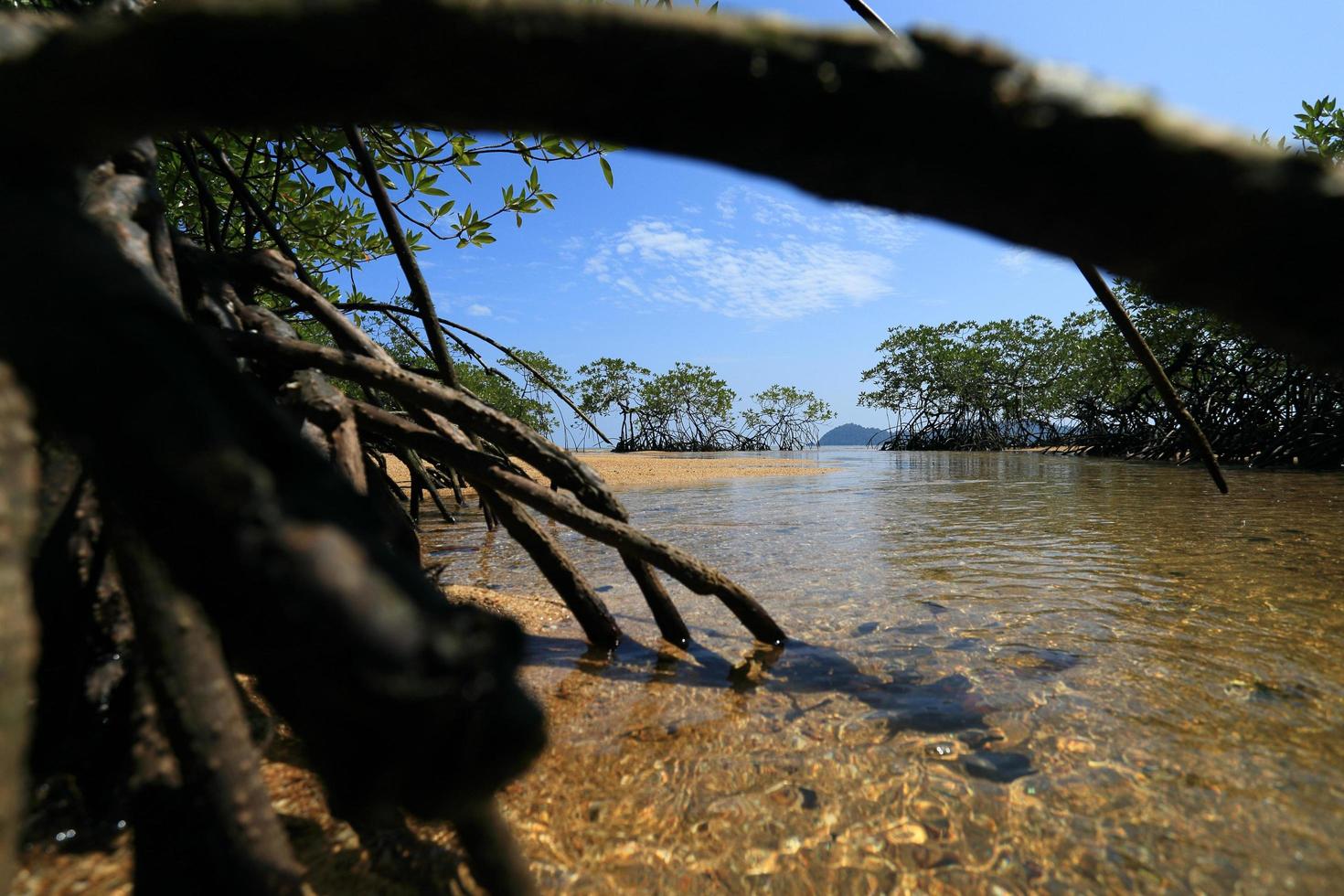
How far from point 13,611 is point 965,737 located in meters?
1.91

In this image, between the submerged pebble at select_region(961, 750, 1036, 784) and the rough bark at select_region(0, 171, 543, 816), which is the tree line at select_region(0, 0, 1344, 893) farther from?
the submerged pebble at select_region(961, 750, 1036, 784)

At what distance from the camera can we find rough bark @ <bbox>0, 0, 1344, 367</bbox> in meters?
0.52

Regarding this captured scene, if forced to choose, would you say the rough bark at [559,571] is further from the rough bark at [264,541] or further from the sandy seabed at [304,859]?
the rough bark at [264,541]

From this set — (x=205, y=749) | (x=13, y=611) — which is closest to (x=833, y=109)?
(x=13, y=611)

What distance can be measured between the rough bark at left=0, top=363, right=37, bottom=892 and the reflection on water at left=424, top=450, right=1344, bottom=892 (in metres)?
0.87

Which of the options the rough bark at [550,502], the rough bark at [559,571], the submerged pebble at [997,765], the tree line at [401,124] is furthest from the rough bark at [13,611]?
the submerged pebble at [997,765]

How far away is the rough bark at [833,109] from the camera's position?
519mm

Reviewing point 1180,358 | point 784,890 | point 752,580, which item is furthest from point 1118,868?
point 1180,358

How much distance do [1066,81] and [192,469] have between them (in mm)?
849

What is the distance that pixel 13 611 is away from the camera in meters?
0.53

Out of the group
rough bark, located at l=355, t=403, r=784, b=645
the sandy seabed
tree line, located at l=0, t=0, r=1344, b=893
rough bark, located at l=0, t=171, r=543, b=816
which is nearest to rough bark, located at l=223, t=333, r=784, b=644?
rough bark, located at l=355, t=403, r=784, b=645

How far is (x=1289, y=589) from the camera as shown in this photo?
3.03m

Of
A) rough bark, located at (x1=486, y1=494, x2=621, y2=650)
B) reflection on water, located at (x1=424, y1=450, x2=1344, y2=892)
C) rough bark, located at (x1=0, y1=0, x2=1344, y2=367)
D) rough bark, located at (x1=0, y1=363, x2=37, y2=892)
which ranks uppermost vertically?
rough bark, located at (x1=0, y1=0, x2=1344, y2=367)

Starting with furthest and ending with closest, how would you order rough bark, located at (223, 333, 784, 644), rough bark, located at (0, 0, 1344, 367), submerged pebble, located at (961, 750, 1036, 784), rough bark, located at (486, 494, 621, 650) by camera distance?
1. rough bark, located at (486, 494, 621, 650)
2. rough bark, located at (223, 333, 784, 644)
3. submerged pebble, located at (961, 750, 1036, 784)
4. rough bark, located at (0, 0, 1344, 367)
